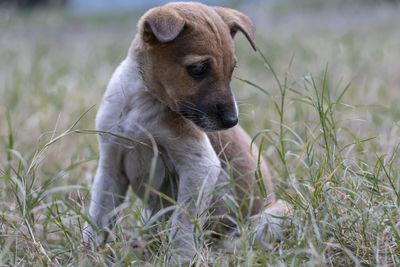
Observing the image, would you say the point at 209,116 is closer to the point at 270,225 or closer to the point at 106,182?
the point at 270,225

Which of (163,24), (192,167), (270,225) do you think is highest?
(163,24)

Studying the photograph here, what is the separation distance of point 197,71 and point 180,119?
425mm

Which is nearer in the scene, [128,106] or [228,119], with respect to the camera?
[228,119]

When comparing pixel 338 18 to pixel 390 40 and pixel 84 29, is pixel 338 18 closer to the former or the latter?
pixel 390 40

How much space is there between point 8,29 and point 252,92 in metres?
8.73

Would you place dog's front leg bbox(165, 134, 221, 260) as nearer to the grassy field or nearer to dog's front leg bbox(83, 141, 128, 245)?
the grassy field

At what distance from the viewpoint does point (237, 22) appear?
3.56 m

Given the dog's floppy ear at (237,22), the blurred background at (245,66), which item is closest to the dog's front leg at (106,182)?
the blurred background at (245,66)

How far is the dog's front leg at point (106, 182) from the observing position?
144 inches

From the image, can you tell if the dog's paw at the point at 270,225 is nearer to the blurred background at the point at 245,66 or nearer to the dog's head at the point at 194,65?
the dog's head at the point at 194,65

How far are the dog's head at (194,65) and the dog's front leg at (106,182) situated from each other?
620 millimetres

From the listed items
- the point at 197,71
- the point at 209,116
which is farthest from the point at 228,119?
the point at 197,71

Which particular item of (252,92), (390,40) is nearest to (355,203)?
(252,92)

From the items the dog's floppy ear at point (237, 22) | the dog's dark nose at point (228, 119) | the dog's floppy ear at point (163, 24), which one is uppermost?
the dog's floppy ear at point (163, 24)
